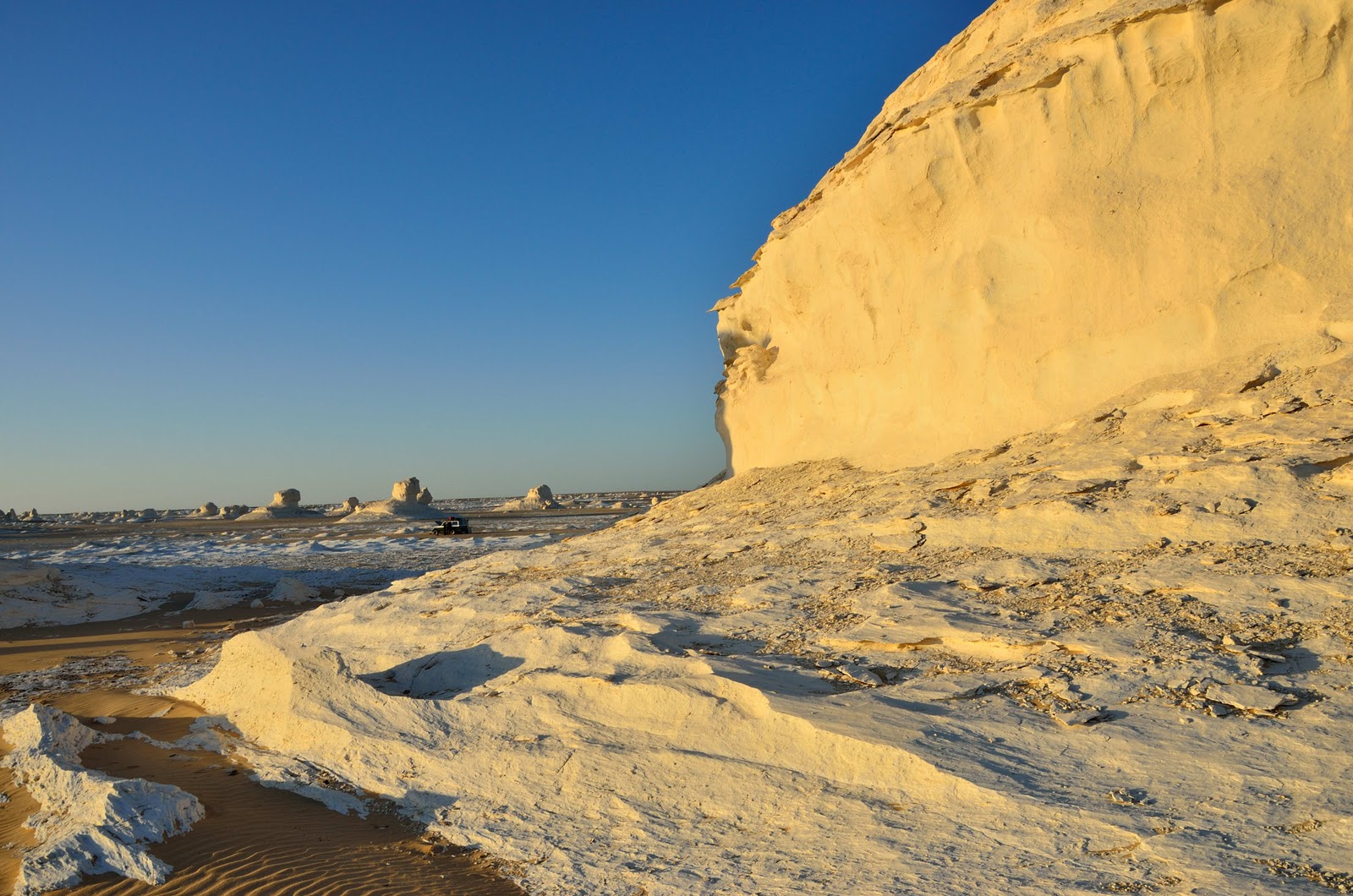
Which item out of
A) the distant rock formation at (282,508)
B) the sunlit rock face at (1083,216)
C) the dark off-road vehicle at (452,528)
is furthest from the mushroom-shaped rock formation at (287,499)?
the sunlit rock face at (1083,216)

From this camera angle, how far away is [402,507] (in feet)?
177

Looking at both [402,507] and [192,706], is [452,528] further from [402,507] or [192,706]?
[192,706]

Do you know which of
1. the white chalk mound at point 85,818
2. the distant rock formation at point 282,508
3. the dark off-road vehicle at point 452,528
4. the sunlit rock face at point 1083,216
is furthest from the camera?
the distant rock formation at point 282,508

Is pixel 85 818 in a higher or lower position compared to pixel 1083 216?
lower

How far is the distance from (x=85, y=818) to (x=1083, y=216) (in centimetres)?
933

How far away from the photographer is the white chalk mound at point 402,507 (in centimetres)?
5216

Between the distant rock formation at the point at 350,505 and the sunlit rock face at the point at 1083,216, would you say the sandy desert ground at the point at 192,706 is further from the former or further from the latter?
the distant rock formation at the point at 350,505

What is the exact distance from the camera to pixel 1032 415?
8.67 meters

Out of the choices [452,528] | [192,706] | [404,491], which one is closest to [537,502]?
[404,491]

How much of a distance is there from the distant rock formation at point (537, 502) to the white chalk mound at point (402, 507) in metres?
7.43

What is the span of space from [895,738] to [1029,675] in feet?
3.34

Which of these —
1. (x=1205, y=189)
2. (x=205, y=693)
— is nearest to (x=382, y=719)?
(x=205, y=693)

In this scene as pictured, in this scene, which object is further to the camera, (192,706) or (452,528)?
(452,528)

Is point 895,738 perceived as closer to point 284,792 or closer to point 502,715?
point 502,715
